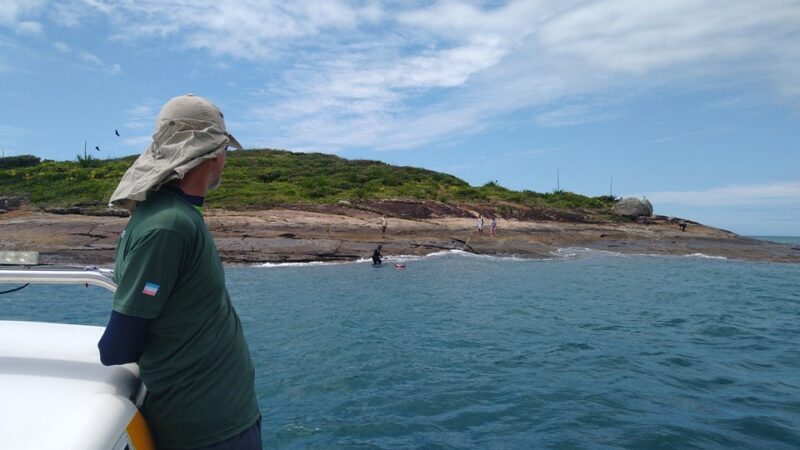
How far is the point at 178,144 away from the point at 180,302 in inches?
25.0

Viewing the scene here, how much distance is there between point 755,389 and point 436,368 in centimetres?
478

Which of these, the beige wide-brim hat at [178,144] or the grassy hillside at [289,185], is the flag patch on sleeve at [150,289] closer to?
the beige wide-brim hat at [178,144]

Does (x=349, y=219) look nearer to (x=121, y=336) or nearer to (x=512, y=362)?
(x=512, y=362)

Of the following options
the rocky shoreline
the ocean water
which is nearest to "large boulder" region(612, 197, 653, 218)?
the rocky shoreline

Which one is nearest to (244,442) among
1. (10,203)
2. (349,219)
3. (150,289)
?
(150,289)

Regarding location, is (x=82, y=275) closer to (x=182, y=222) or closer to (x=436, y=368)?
(x=182, y=222)

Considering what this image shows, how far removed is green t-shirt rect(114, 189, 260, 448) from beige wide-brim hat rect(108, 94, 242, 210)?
84mm

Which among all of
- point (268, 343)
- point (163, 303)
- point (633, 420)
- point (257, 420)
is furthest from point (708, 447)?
point (268, 343)

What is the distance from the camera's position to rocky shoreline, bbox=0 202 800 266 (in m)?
27.6

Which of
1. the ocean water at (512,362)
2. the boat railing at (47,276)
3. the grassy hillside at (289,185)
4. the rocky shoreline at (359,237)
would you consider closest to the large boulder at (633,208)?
the grassy hillside at (289,185)

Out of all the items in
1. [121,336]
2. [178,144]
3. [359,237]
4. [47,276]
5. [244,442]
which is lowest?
[244,442]

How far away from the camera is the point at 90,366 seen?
2400 mm

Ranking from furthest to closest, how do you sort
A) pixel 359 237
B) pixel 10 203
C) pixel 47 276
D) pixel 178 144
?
pixel 10 203 → pixel 359 237 → pixel 47 276 → pixel 178 144

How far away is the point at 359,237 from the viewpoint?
32594 millimetres
